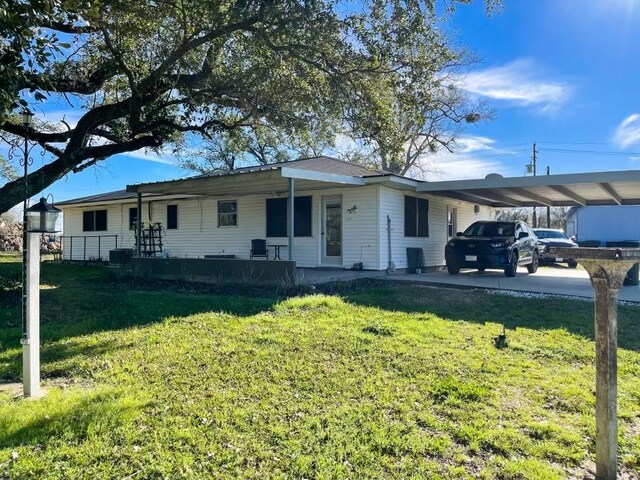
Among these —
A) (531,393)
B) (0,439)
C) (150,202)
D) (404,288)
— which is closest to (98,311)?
(0,439)

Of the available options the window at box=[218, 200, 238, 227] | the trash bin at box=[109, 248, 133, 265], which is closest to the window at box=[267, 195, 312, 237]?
the window at box=[218, 200, 238, 227]

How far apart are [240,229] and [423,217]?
20.4 ft

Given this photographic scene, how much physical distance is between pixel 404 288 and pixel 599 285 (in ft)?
23.6

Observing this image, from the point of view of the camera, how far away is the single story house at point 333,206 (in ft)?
37.0

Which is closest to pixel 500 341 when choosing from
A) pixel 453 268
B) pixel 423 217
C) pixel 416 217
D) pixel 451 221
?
pixel 453 268

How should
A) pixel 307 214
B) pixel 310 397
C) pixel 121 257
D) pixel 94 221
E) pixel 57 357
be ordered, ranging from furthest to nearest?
pixel 94 221
pixel 121 257
pixel 307 214
pixel 57 357
pixel 310 397

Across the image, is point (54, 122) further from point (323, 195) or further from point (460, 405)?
point (460, 405)

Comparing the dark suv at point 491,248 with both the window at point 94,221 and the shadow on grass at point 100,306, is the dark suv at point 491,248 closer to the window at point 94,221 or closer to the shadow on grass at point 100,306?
the shadow on grass at point 100,306

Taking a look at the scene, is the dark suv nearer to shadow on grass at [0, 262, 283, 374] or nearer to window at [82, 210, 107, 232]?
shadow on grass at [0, 262, 283, 374]

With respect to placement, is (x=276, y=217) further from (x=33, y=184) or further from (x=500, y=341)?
(x=500, y=341)

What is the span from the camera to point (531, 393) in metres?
3.84

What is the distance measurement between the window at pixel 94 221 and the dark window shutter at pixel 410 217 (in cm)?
1384

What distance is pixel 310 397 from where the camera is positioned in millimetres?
3697

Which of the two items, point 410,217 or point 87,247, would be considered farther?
point 87,247
